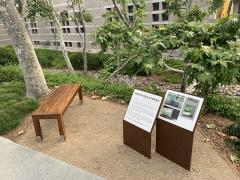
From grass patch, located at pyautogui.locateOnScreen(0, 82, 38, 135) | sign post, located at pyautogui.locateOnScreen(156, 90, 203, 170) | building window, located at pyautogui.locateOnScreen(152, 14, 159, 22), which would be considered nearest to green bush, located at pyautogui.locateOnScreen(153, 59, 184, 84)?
building window, located at pyautogui.locateOnScreen(152, 14, 159, 22)

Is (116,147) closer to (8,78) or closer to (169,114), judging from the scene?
(169,114)

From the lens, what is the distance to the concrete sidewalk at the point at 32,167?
10.4 feet

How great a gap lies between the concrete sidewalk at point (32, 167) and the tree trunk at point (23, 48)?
193 centimetres

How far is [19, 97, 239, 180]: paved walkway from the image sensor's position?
318cm

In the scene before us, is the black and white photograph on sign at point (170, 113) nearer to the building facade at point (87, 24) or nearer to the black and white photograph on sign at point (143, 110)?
the black and white photograph on sign at point (143, 110)

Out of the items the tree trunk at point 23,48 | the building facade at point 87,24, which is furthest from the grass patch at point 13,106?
the building facade at point 87,24

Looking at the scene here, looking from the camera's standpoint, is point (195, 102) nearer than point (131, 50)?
Yes

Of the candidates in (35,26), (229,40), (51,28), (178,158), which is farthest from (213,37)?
(35,26)

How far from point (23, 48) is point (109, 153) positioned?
292 cm

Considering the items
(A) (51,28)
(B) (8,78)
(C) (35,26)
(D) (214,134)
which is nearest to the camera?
(D) (214,134)

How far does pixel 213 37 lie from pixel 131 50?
2.15 m

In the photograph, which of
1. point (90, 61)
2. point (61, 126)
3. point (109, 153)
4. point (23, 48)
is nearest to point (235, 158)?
point (109, 153)

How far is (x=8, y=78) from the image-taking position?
25.0 ft

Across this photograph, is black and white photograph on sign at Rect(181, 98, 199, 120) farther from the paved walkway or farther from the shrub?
the shrub
